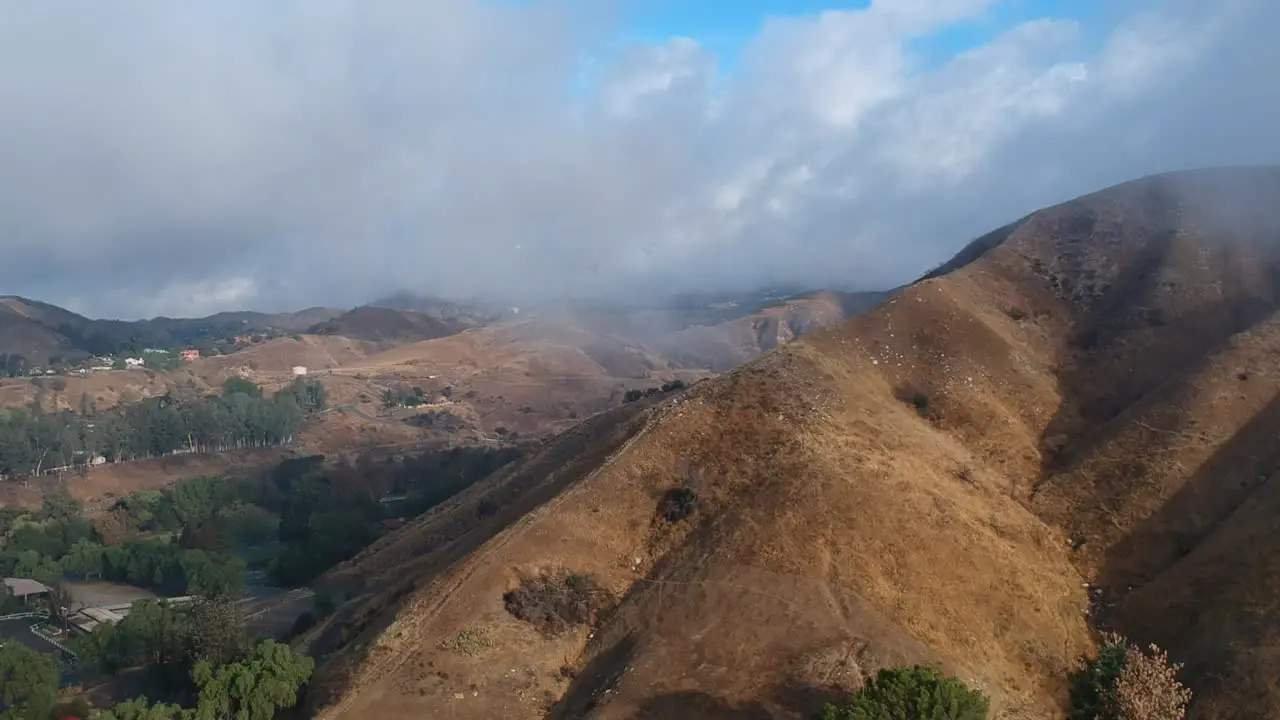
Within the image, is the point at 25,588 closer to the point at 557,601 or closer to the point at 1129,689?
the point at 557,601

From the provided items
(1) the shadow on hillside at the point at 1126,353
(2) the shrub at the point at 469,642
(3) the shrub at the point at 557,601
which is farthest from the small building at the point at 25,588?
(1) the shadow on hillside at the point at 1126,353

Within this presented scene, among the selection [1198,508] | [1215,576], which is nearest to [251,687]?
[1215,576]

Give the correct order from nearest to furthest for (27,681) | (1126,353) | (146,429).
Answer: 1. (27,681)
2. (1126,353)
3. (146,429)

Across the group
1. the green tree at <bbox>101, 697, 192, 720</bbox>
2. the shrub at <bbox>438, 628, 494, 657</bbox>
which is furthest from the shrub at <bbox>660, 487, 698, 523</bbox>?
the green tree at <bbox>101, 697, 192, 720</bbox>

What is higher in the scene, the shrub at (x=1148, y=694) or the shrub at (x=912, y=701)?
the shrub at (x=912, y=701)

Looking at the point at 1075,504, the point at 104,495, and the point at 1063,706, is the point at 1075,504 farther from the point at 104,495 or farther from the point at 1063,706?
the point at 104,495

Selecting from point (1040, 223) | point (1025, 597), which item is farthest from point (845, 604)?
point (1040, 223)

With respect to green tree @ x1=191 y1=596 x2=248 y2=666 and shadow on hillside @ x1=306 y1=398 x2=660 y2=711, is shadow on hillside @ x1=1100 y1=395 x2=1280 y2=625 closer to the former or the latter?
shadow on hillside @ x1=306 y1=398 x2=660 y2=711

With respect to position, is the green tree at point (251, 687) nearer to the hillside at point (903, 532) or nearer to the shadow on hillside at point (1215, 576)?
the hillside at point (903, 532)
